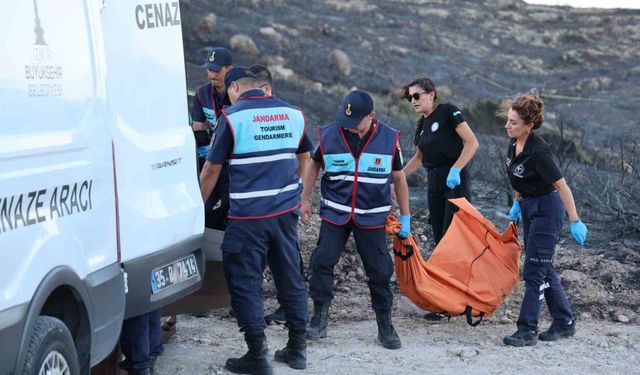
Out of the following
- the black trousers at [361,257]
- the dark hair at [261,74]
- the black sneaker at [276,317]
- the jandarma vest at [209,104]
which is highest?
the dark hair at [261,74]

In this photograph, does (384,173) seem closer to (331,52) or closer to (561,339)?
(561,339)

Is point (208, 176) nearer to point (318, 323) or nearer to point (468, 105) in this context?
point (318, 323)

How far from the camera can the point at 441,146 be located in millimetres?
8297

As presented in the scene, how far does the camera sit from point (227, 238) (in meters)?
6.52

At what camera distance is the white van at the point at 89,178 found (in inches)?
170

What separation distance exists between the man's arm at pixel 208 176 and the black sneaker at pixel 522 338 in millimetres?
2396

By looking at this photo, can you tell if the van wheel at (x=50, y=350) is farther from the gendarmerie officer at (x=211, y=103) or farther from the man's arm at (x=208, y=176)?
the gendarmerie officer at (x=211, y=103)

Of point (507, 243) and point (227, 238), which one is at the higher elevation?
point (227, 238)

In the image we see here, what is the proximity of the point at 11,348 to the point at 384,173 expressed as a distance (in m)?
3.50

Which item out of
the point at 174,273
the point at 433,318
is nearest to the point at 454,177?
the point at 433,318

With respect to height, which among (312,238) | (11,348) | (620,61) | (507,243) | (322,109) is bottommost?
(620,61)

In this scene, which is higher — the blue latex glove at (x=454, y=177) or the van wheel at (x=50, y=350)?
the van wheel at (x=50, y=350)

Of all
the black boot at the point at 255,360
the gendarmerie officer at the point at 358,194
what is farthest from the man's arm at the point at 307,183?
the black boot at the point at 255,360

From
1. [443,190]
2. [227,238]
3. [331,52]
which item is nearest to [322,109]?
[331,52]
